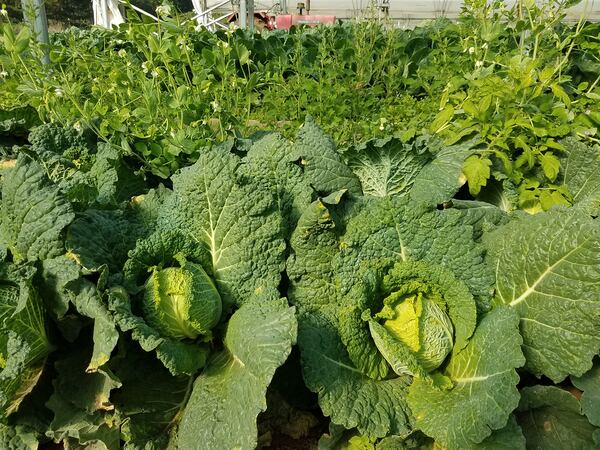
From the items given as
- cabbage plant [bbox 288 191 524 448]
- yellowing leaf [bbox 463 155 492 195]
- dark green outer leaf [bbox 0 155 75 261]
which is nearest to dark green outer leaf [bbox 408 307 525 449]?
cabbage plant [bbox 288 191 524 448]

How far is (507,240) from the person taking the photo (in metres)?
2.50

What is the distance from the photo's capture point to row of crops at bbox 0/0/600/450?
2182 mm

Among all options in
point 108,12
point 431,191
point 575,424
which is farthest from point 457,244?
point 108,12

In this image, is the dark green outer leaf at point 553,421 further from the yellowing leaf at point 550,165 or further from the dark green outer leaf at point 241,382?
the yellowing leaf at point 550,165

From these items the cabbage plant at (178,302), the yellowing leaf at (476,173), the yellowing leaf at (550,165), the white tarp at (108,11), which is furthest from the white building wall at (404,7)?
the cabbage plant at (178,302)

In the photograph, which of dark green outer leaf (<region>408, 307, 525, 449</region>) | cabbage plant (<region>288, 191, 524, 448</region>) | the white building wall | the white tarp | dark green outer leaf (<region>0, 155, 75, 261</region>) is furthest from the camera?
the white building wall

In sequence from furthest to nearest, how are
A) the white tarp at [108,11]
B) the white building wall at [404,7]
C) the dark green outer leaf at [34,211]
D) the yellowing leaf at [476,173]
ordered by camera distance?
the white building wall at [404,7] → the white tarp at [108,11] → the yellowing leaf at [476,173] → the dark green outer leaf at [34,211]

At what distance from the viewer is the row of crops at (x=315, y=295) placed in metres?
2.18

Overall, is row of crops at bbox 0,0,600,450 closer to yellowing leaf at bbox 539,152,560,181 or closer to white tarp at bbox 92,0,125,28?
yellowing leaf at bbox 539,152,560,181

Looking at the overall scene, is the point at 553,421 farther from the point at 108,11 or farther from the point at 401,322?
the point at 108,11

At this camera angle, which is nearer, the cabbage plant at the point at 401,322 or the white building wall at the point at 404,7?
the cabbage plant at the point at 401,322

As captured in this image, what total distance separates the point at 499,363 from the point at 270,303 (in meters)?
0.98

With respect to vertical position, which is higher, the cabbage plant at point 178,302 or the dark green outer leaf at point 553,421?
the cabbage plant at point 178,302

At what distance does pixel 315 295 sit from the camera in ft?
8.52
